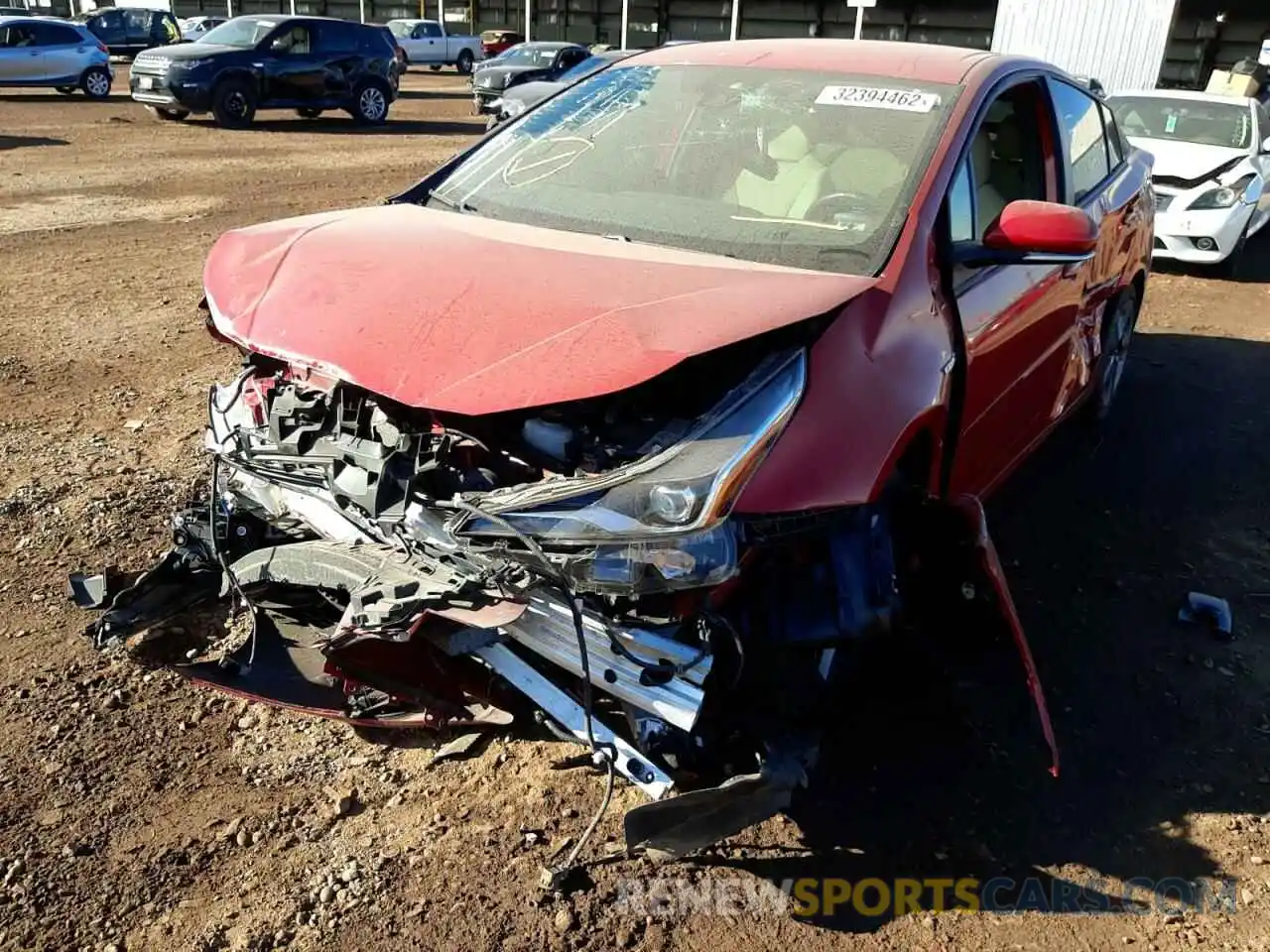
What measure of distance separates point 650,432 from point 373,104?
→ 1894cm

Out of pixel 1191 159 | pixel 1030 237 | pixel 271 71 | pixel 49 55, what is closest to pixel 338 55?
pixel 271 71

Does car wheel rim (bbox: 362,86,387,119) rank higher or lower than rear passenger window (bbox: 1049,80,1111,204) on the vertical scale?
lower

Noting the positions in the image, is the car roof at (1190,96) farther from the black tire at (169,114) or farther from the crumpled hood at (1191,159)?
the black tire at (169,114)

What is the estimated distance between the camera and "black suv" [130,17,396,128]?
55.5ft

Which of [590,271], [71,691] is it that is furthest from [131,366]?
[590,271]

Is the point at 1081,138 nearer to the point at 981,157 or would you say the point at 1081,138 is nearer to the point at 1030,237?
the point at 981,157

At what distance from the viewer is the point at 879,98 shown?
3.40 m

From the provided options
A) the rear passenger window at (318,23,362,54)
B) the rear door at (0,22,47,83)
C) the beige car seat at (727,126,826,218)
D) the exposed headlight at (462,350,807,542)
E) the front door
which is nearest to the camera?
the exposed headlight at (462,350,807,542)

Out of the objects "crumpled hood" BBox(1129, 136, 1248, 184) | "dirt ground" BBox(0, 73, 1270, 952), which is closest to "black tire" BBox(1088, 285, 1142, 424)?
"dirt ground" BBox(0, 73, 1270, 952)

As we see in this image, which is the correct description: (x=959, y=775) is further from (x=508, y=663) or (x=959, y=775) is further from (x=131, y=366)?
(x=131, y=366)

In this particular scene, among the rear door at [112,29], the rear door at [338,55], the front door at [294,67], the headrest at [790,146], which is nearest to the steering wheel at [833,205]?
the headrest at [790,146]

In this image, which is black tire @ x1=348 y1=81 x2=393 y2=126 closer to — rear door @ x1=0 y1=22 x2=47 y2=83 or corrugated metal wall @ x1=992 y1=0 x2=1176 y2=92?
rear door @ x1=0 y1=22 x2=47 y2=83

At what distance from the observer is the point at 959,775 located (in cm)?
300

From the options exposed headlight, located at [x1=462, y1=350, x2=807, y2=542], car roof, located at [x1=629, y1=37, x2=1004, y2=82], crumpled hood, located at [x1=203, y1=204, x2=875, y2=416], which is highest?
car roof, located at [x1=629, y1=37, x2=1004, y2=82]
